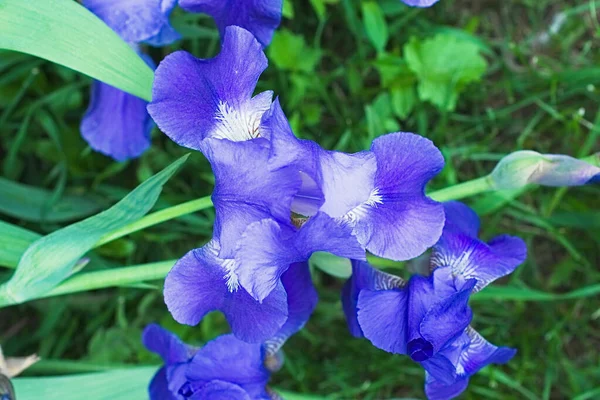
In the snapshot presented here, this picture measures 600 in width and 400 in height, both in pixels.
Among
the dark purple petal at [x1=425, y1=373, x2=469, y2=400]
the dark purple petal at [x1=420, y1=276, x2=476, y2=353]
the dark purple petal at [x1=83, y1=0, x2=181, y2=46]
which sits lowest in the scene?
the dark purple petal at [x1=425, y1=373, x2=469, y2=400]

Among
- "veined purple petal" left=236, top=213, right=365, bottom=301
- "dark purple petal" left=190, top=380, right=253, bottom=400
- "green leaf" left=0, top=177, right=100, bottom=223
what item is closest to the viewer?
"veined purple petal" left=236, top=213, right=365, bottom=301

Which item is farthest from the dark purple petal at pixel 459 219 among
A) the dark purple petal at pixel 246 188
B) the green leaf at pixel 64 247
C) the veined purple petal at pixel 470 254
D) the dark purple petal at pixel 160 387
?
the dark purple petal at pixel 160 387

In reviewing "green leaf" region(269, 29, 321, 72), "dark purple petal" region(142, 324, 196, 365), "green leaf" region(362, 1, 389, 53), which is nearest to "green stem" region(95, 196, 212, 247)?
"dark purple petal" region(142, 324, 196, 365)

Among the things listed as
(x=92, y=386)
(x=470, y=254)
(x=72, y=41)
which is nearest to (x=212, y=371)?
(x=92, y=386)

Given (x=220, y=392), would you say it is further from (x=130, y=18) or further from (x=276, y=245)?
(x=130, y=18)

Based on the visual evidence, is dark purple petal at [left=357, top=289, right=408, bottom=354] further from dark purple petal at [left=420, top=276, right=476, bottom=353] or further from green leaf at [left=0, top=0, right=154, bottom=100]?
green leaf at [left=0, top=0, right=154, bottom=100]

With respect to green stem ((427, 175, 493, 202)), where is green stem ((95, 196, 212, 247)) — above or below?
above
